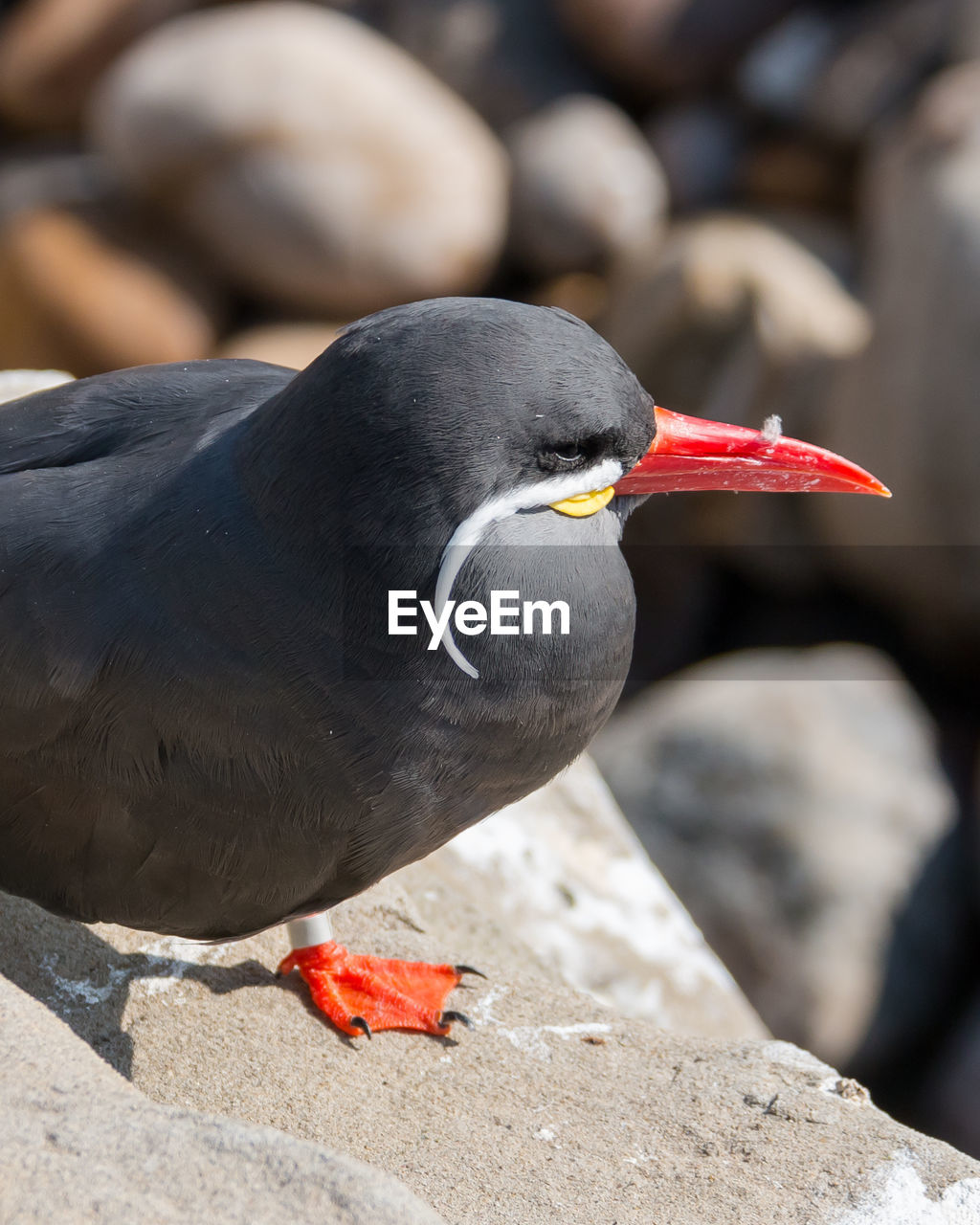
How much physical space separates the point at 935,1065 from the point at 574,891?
323cm

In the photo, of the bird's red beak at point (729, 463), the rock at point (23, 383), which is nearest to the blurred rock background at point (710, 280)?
the rock at point (23, 383)

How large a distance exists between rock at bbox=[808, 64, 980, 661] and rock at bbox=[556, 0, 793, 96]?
2.51 m

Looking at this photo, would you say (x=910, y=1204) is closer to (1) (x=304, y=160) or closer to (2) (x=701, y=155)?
(1) (x=304, y=160)

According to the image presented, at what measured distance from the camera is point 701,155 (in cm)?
1145

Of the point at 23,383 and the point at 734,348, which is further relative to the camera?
the point at 734,348

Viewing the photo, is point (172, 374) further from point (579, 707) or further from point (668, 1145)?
point (668, 1145)

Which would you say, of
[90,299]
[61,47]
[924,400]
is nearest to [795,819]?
[924,400]

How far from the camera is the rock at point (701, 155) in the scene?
451 inches

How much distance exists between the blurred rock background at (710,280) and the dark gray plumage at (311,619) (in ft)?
14.4

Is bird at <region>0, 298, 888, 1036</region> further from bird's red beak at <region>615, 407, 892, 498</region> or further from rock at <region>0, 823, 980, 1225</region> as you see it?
rock at <region>0, 823, 980, 1225</region>

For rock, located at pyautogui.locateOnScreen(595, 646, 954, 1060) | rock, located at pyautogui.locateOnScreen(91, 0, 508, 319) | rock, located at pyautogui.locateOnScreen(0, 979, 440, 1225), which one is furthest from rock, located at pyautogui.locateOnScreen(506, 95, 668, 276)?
rock, located at pyautogui.locateOnScreen(0, 979, 440, 1225)

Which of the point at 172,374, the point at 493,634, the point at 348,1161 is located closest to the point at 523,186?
the point at 172,374

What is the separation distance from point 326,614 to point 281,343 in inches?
322

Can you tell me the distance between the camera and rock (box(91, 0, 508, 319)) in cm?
1057
